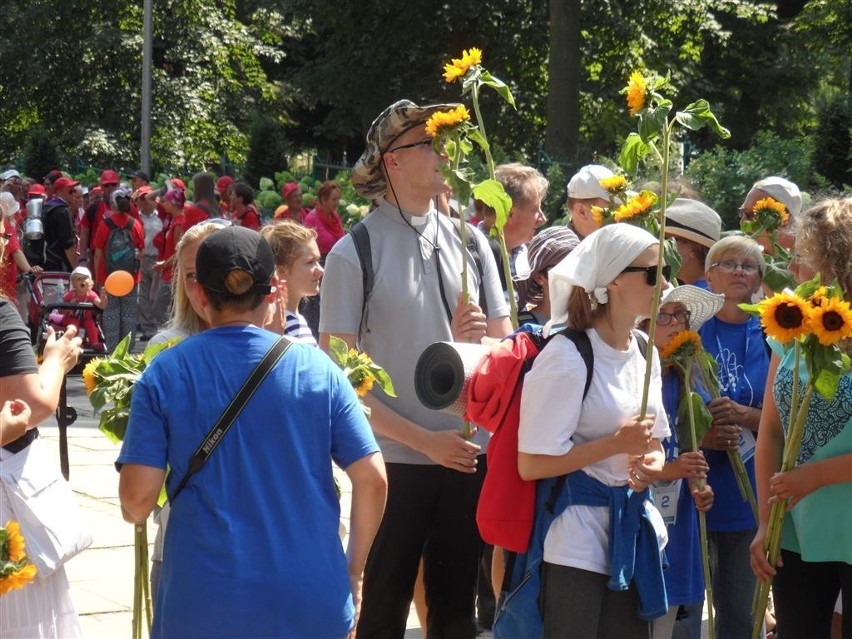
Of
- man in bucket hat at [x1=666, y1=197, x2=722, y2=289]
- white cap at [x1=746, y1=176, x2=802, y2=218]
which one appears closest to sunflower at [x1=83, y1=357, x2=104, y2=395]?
man in bucket hat at [x1=666, y1=197, x2=722, y2=289]

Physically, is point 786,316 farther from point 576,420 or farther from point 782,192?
point 782,192

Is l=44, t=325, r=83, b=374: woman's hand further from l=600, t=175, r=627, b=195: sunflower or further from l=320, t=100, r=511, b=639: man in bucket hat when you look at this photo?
l=600, t=175, r=627, b=195: sunflower

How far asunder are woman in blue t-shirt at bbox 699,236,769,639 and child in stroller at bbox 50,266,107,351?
27.5ft

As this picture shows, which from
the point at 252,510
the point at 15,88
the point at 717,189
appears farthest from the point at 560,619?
the point at 15,88

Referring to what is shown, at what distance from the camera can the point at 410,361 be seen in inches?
187

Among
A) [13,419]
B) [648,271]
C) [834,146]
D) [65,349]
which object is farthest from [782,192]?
[834,146]

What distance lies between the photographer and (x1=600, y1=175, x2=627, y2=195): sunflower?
472 centimetres

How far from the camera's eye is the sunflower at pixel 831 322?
12.4 feet

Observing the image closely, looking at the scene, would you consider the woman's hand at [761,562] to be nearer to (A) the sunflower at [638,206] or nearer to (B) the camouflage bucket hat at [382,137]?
(A) the sunflower at [638,206]

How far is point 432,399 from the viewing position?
14.0 feet

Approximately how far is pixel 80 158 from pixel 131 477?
109ft

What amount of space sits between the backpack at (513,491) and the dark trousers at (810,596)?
2.93 ft

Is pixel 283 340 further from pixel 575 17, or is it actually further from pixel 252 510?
pixel 575 17

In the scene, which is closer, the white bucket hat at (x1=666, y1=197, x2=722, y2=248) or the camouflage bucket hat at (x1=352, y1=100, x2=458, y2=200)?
the camouflage bucket hat at (x1=352, y1=100, x2=458, y2=200)
